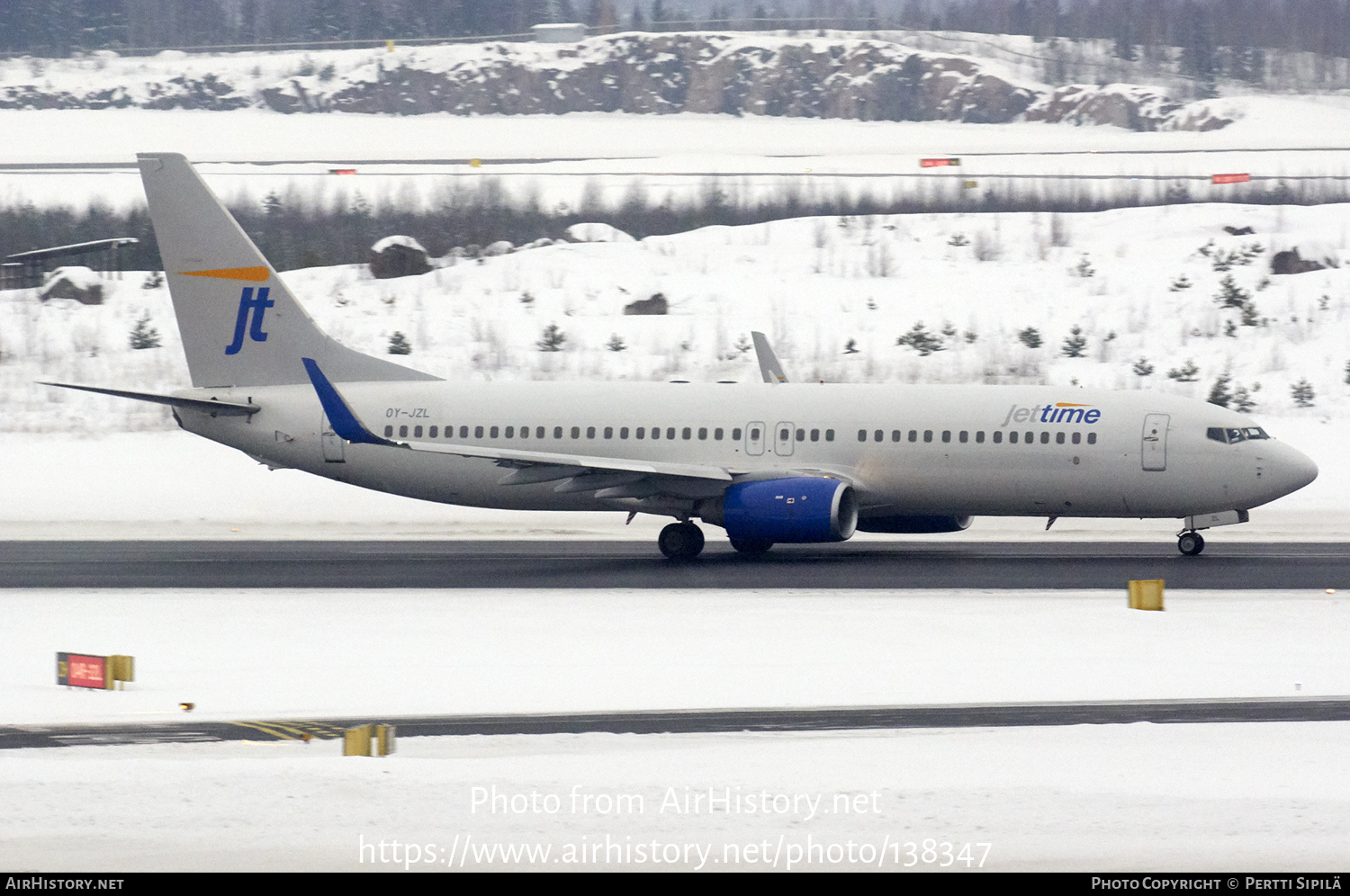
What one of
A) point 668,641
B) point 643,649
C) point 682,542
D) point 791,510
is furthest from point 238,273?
point 643,649

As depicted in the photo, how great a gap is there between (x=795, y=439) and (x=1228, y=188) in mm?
43799

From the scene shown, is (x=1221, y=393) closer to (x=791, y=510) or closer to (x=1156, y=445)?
(x=1156, y=445)

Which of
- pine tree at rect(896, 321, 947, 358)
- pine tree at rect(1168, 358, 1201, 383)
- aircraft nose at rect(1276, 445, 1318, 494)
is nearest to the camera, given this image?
aircraft nose at rect(1276, 445, 1318, 494)

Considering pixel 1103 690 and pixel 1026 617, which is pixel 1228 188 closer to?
pixel 1026 617

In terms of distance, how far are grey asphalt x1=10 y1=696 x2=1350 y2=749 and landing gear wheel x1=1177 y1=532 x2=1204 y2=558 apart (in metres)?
13.5

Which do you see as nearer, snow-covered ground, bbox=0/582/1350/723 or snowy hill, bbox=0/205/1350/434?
snow-covered ground, bbox=0/582/1350/723

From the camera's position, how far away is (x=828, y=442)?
32.0m

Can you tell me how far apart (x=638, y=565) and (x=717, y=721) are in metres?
14.2

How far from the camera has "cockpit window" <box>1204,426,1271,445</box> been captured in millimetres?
30312

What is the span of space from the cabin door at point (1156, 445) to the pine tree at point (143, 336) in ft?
114

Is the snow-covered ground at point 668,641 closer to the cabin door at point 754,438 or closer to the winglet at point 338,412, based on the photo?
the winglet at point 338,412

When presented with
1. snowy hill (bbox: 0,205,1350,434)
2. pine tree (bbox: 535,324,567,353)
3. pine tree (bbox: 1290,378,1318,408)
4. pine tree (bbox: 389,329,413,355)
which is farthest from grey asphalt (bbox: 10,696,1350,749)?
pine tree (bbox: 389,329,413,355)

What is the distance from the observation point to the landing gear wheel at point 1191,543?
31.4 m

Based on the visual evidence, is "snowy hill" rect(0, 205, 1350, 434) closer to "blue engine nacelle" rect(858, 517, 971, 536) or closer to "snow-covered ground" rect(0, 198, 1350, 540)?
"snow-covered ground" rect(0, 198, 1350, 540)
